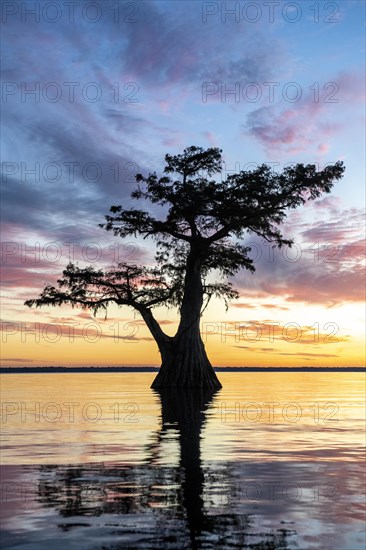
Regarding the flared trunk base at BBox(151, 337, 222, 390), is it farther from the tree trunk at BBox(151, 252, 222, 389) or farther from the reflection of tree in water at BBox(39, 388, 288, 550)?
the reflection of tree in water at BBox(39, 388, 288, 550)

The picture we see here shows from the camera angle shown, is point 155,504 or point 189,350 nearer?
point 155,504

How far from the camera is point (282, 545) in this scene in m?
6.41

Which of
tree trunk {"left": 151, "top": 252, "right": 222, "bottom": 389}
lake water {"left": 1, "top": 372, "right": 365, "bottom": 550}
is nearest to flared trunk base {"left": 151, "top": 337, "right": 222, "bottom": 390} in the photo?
tree trunk {"left": 151, "top": 252, "right": 222, "bottom": 389}

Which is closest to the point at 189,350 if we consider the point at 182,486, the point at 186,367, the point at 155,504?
the point at 186,367

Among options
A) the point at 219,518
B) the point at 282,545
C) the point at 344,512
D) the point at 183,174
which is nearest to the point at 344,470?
the point at 344,512

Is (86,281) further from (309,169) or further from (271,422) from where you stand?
(271,422)

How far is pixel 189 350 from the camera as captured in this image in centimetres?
4634

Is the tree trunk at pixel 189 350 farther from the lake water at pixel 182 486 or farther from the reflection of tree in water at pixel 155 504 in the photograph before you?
the reflection of tree in water at pixel 155 504

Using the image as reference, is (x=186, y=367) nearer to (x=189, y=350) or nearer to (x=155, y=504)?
(x=189, y=350)

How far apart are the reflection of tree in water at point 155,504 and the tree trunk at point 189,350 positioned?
108 ft

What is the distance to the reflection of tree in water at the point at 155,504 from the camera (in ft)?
21.7

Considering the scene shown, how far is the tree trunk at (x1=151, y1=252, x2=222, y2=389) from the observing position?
45.7m

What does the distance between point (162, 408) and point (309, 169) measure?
2430 cm

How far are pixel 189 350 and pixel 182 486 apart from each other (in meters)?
36.9
